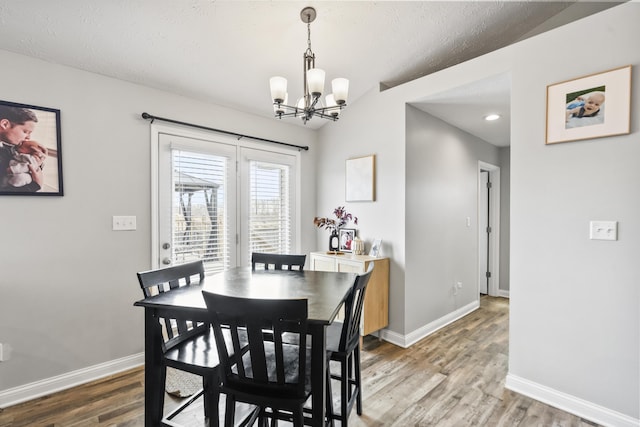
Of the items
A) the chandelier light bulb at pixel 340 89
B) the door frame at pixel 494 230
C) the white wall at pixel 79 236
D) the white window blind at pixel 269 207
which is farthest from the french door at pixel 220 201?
the door frame at pixel 494 230

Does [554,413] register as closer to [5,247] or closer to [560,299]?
[560,299]

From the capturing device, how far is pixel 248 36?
7.73 feet

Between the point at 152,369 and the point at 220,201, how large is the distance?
1843mm

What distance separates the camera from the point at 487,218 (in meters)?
4.75

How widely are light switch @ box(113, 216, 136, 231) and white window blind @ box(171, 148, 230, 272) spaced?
320 millimetres

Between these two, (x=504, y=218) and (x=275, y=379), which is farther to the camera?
(x=504, y=218)

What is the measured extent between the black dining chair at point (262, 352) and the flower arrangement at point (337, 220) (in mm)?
2235

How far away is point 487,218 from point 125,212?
4.81 metres

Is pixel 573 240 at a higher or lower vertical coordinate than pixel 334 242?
higher

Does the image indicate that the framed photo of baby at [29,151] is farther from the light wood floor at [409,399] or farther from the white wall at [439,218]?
the white wall at [439,218]

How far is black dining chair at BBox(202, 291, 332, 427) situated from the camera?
1.14 m

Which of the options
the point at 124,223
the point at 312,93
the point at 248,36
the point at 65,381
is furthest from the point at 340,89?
the point at 65,381

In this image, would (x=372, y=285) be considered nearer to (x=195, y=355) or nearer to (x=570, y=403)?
(x=570, y=403)

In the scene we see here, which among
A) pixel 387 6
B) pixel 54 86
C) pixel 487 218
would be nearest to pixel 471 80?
pixel 387 6
